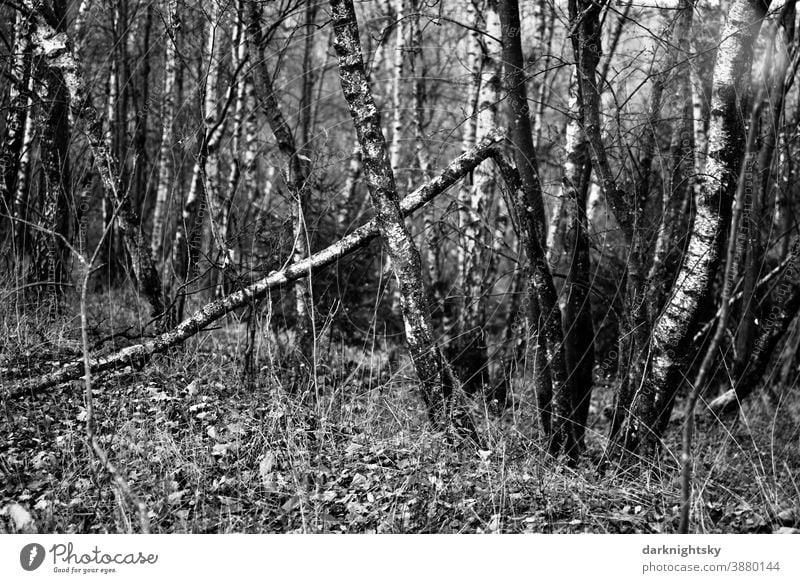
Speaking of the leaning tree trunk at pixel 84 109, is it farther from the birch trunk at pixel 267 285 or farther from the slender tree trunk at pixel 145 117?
the slender tree trunk at pixel 145 117

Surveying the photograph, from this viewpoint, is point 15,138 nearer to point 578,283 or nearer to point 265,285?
point 265,285

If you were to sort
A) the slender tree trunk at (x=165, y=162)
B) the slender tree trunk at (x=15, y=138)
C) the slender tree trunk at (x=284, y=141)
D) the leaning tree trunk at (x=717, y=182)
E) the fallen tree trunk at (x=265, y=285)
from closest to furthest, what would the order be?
the leaning tree trunk at (x=717, y=182)
the fallen tree trunk at (x=265, y=285)
the slender tree trunk at (x=284, y=141)
the slender tree trunk at (x=15, y=138)
the slender tree trunk at (x=165, y=162)

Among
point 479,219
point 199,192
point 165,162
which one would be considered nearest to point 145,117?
point 165,162

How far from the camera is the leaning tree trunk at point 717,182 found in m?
3.72

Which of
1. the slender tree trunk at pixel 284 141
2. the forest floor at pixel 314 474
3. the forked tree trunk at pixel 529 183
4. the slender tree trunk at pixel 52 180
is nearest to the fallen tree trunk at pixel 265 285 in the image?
the forest floor at pixel 314 474

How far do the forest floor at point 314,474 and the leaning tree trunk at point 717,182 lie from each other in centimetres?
67

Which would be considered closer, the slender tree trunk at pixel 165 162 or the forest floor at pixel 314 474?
the forest floor at pixel 314 474

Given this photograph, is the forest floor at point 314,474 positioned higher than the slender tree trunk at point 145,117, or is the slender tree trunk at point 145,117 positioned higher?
the slender tree trunk at point 145,117

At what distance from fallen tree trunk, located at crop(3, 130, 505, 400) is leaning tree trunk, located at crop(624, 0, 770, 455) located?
1.26m

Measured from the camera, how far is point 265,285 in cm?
453
